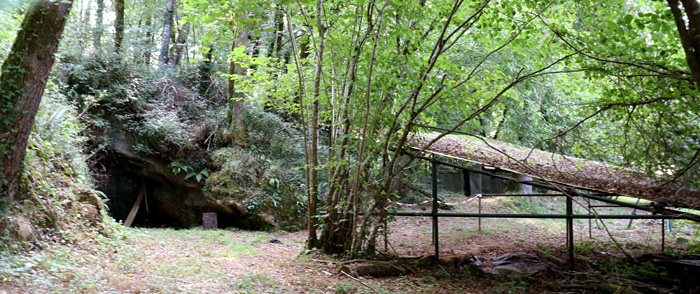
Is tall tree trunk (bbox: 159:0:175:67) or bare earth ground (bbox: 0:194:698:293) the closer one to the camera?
bare earth ground (bbox: 0:194:698:293)

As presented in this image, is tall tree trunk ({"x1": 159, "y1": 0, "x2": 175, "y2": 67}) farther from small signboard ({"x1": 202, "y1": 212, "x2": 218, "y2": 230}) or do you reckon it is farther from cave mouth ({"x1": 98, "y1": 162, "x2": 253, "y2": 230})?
small signboard ({"x1": 202, "y1": 212, "x2": 218, "y2": 230})

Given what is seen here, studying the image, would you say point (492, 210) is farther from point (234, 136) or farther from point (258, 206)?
point (234, 136)

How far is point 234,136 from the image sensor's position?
11.9 meters

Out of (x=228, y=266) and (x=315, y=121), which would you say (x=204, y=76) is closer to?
(x=315, y=121)

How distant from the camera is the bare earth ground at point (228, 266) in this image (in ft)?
13.7

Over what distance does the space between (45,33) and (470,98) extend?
17.0ft

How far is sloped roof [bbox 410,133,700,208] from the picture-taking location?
207 inches

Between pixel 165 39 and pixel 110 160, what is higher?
pixel 165 39

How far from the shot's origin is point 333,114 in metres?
6.50

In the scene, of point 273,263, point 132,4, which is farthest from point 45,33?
point 132,4

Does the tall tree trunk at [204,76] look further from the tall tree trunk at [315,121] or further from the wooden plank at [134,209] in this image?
the tall tree trunk at [315,121]

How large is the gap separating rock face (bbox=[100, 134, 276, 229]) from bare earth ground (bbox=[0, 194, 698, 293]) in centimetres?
126

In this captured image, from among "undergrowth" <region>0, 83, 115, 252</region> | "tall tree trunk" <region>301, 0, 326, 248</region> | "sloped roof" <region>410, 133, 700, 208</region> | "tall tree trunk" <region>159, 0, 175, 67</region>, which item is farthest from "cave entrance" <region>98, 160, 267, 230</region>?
"sloped roof" <region>410, 133, 700, 208</region>

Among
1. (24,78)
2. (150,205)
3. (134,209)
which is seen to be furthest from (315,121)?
(150,205)
